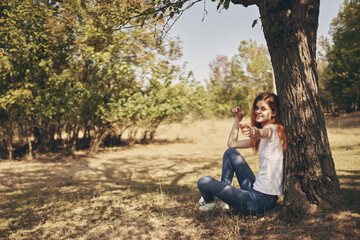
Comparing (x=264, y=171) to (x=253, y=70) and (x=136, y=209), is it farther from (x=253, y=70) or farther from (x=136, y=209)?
(x=253, y=70)

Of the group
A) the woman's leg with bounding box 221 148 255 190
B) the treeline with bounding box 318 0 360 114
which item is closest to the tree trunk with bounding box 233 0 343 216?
the woman's leg with bounding box 221 148 255 190

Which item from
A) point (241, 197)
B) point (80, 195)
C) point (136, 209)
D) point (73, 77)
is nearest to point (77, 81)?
point (73, 77)

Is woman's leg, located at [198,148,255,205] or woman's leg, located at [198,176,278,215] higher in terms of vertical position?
woman's leg, located at [198,148,255,205]

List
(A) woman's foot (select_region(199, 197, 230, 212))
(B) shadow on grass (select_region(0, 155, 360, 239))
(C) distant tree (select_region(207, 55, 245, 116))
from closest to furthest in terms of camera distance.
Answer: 1. (B) shadow on grass (select_region(0, 155, 360, 239))
2. (A) woman's foot (select_region(199, 197, 230, 212))
3. (C) distant tree (select_region(207, 55, 245, 116))

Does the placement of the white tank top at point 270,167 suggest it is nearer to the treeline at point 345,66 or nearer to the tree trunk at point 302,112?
the tree trunk at point 302,112

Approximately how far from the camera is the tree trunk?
3037 millimetres

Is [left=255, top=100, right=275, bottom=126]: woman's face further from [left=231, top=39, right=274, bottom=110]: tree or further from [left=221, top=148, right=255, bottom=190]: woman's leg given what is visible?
[left=231, top=39, right=274, bottom=110]: tree

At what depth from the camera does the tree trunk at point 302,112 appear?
304 centimetres

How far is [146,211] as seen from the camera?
13.5ft

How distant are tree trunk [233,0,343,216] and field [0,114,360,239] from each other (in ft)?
0.78

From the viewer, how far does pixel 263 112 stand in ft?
10.8

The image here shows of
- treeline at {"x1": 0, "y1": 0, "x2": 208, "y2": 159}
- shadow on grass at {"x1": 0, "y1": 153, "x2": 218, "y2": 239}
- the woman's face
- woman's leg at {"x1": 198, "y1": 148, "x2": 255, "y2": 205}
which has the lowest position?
shadow on grass at {"x1": 0, "y1": 153, "x2": 218, "y2": 239}

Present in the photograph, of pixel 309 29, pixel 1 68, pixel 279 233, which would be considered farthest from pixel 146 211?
pixel 1 68

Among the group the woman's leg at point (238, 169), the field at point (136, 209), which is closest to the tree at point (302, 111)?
the field at point (136, 209)
